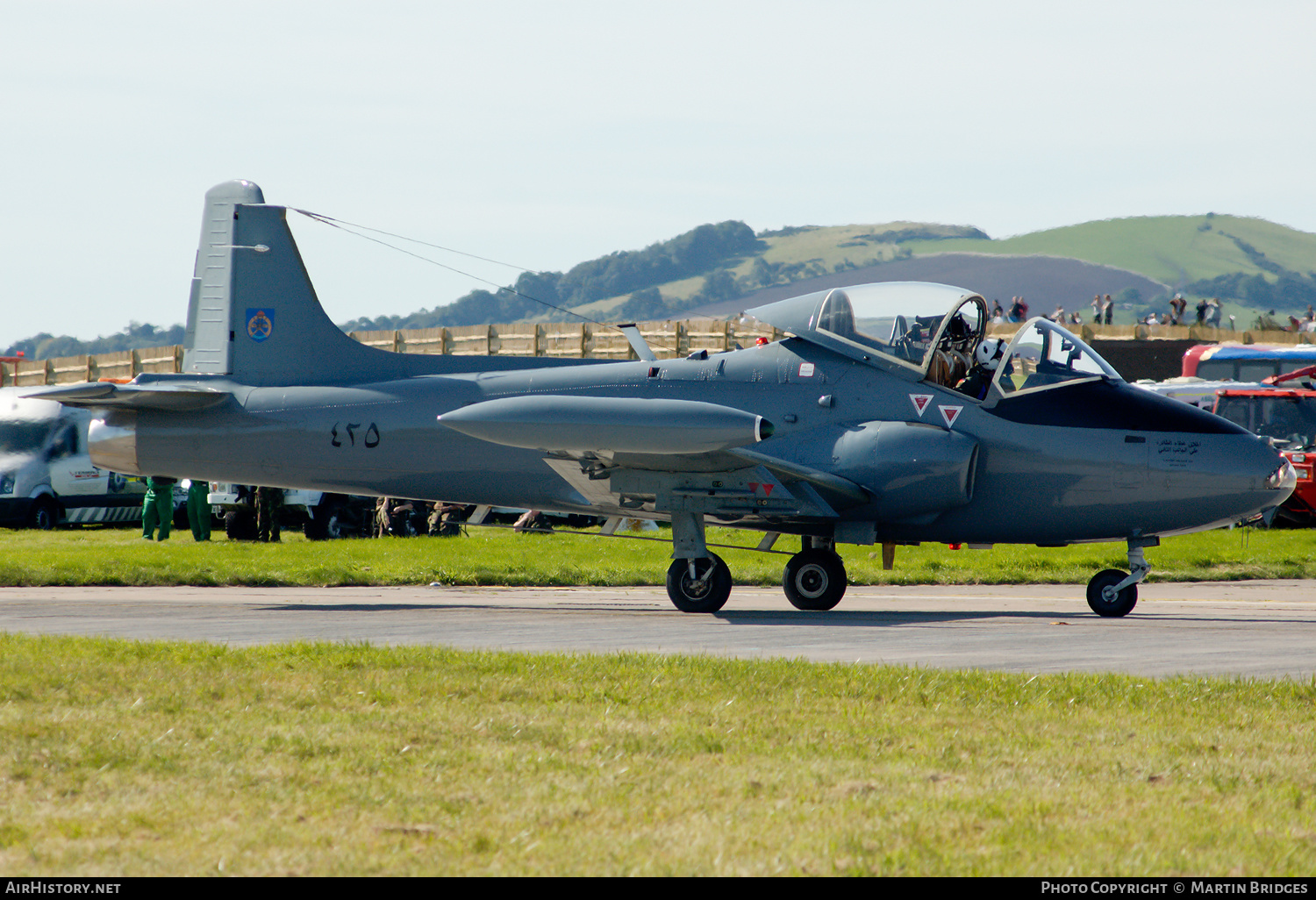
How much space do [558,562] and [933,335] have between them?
1024 cm

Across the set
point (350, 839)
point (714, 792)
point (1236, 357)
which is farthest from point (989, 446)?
point (1236, 357)

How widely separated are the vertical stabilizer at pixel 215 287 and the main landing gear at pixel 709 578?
6727 millimetres

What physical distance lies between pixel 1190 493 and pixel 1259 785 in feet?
28.2

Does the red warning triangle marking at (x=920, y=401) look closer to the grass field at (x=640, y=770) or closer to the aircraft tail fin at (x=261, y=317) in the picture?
the aircraft tail fin at (x=261, y=317)

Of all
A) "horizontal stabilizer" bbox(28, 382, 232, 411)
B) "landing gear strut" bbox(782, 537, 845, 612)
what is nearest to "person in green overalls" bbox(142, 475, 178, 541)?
"horizontal stabilizer" bbox(28, 382, 232, 411)

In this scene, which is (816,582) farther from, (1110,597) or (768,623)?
(1110,597)

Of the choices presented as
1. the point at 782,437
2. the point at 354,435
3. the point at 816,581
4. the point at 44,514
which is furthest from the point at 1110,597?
the point at 44,514

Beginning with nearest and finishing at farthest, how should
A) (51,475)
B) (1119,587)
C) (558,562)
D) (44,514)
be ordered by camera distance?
(1119,587), (558,562), (51,475), (44,514)

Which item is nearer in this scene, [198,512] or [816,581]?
Answer: [816,581]

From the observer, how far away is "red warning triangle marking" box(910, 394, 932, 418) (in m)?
14.6

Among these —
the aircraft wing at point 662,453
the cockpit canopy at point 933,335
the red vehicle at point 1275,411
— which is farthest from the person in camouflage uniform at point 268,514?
the red vehicle at point 1275,411

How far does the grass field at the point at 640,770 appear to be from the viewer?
472 cm

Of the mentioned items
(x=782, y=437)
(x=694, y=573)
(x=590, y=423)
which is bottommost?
(x=694, y=573)

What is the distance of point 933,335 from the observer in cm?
1466
